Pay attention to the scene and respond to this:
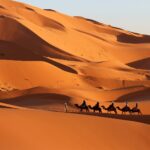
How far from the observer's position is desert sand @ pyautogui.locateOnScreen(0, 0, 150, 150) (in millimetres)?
12508

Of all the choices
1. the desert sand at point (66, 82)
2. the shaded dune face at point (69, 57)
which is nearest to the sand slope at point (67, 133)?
the desert sand at point (66, 82)

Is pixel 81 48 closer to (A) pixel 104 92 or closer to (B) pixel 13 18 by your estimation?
(B) pixel 13 18

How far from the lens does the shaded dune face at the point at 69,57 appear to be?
3953 cm

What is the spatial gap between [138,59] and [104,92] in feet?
128

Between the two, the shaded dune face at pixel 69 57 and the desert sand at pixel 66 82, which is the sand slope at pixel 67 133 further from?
the shaded dune face at pixel 69 57

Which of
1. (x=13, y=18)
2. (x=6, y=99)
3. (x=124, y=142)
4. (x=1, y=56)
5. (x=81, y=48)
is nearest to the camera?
(x=124, y=142)

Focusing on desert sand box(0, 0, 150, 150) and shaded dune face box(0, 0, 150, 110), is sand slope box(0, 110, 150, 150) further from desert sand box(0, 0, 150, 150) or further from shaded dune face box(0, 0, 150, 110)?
shaded dune face box(0, 0, 150, 110)

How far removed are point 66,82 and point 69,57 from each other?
14.9m

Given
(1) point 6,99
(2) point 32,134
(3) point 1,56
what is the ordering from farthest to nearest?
1. (3) point 1,56
2. (1) point 6,99
3. (2) point 32,134

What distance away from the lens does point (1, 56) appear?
4822cm

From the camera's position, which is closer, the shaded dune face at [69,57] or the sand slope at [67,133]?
the sand slope at [67,133]

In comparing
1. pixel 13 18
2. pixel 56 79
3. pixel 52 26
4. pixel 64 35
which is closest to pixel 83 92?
pixel 56 79

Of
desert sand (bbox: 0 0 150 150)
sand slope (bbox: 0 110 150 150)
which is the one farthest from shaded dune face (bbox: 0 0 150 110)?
sand slope (bbox: 0 110 150 150)

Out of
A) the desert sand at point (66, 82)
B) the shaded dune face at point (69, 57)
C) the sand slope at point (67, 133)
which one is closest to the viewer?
the sand slope at point (67, 133)
